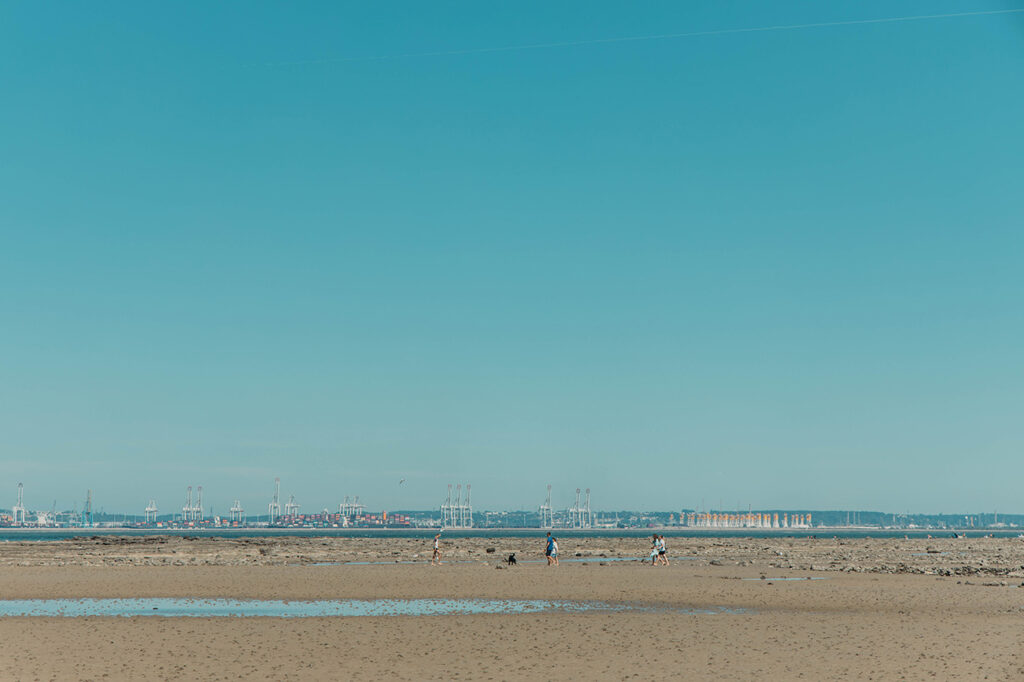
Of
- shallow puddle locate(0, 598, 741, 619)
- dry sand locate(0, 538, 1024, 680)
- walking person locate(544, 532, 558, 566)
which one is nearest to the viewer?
dry sand locate(0, 538, 1024, 680)

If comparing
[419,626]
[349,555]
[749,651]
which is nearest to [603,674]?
[749,651]

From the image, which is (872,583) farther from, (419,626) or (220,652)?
(220,652)

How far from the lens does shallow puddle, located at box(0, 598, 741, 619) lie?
93.1 ft

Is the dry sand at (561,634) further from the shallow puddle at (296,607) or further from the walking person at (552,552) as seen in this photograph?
the walking person at (552,552)

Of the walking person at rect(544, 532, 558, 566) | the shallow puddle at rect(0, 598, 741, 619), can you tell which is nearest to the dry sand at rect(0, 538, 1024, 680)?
the shallow puddle at rect(0, 598, 741, 619)

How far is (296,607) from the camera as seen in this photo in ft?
98.7

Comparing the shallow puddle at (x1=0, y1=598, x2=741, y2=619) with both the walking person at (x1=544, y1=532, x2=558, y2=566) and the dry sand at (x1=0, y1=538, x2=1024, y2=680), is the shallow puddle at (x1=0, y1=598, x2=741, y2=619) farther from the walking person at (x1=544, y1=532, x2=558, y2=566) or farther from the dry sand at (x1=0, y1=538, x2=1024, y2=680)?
the walking person at (x1=544, y1=532, x2=558, y2=566)

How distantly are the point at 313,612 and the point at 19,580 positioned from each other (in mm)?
21038

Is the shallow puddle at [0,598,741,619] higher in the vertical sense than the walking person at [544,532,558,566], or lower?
higher

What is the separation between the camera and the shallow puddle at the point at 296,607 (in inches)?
1117

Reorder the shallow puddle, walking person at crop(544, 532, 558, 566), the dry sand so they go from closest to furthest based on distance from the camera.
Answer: the dry sand, the shallow puddle, walking person at crop(544, 532, 558, 566)

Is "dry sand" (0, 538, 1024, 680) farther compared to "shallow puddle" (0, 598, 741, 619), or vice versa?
"shallow puddle" (0, 598, 741, 619)

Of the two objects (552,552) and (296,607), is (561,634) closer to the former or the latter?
(296,607)

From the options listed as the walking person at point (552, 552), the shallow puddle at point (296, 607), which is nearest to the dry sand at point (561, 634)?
the shallow puddle at point (296, 607)
